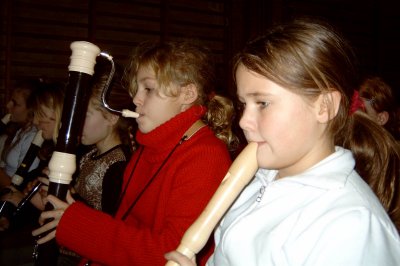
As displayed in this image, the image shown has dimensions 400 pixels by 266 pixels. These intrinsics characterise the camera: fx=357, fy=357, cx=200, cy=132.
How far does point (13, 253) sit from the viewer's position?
1993 millimetres

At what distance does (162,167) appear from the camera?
139cm

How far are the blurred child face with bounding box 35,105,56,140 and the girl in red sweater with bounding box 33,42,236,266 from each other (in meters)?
1.02

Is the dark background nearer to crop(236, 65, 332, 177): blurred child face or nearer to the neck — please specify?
the neck

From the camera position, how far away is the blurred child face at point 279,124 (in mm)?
879

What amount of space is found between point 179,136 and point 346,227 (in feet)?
2.51

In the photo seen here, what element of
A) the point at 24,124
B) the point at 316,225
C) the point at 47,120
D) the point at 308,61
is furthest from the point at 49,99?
the point at 316,225

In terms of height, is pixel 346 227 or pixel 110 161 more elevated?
pixel 346 227

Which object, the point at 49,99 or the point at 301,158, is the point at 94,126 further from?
the point at 301,158

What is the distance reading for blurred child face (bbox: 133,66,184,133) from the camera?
1439 millimetres

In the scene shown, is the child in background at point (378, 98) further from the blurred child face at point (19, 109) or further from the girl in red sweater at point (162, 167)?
the blurred child face at point (19, 109)

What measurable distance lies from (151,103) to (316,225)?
2.78 ft

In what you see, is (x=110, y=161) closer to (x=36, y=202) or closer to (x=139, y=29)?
(x=36, y=202)

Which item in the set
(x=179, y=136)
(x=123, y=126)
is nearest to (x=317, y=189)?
(x=179, y=136)

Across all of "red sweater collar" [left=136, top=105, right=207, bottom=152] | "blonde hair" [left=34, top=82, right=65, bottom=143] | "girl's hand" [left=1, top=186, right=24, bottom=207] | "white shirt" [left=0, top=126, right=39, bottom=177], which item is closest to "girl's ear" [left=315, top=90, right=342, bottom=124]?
"red sweater collar" [left=136, top=105, right=207, bottom=152]
